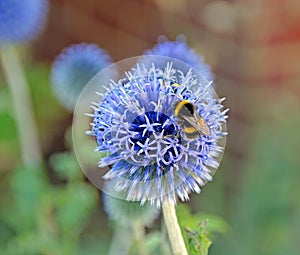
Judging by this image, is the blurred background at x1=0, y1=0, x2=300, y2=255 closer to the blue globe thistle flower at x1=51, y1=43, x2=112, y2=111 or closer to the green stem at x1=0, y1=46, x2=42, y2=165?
the green stem at x1=0, y1=46, x2=42, y2=165

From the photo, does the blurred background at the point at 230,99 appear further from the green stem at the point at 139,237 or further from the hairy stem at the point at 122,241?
the green stem at the point at 139,237

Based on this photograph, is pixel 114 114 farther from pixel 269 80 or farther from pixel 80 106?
pixel 269 80

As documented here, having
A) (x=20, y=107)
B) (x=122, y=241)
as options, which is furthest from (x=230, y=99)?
(x=122, y=241)

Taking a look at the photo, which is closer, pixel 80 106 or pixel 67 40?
pixel 80 106

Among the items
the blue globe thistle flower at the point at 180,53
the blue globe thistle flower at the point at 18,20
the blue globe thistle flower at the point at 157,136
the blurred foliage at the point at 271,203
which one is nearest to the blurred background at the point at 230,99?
the blurred foliage at the point at 271,203

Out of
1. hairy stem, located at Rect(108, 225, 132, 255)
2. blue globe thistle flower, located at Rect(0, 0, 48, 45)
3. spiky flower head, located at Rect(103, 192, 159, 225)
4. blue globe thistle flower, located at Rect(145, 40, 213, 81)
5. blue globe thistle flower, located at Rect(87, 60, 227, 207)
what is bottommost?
hairy stem, located at Rect(108, 225, 132, 255)

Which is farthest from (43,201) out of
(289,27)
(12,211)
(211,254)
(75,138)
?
(289,27)

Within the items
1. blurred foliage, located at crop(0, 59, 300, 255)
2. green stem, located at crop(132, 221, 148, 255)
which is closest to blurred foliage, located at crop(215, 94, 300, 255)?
blurred foliage, located at crop(0, 59, 300, 255)
